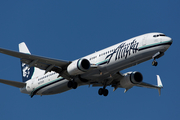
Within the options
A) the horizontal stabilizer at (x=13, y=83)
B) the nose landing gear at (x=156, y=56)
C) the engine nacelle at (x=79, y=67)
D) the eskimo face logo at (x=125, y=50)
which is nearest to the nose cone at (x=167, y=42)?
the nose landing gear at (x=156, y=56)

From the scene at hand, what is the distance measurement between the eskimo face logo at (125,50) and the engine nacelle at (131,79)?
639cm

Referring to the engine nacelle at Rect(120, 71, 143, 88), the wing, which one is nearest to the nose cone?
the engine nacelle at Rect(120, 71, 143, 88)

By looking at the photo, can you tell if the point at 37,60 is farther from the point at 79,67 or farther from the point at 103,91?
the point at 103,91

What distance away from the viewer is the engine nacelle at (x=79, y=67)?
117ft

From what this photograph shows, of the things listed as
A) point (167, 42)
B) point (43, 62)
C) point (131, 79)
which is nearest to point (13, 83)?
point (43, 62)

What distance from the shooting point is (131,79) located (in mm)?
40750

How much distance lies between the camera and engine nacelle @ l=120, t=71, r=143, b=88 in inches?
1605

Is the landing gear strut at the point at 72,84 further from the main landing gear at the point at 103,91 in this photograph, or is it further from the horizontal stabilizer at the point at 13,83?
the horizontal stabilizer at the point at 13,83

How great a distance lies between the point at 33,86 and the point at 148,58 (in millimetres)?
16727

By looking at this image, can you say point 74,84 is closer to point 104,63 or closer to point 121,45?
point 104,63

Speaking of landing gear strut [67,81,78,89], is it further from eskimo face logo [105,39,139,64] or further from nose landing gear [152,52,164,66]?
nose landing gear [152,52,164,66]

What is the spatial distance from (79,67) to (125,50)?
5552mm

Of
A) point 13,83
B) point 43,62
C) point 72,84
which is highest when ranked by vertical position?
point 43,62

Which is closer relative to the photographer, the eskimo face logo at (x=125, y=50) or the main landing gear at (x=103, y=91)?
the eskimo face logo at (x=125, y=50)
